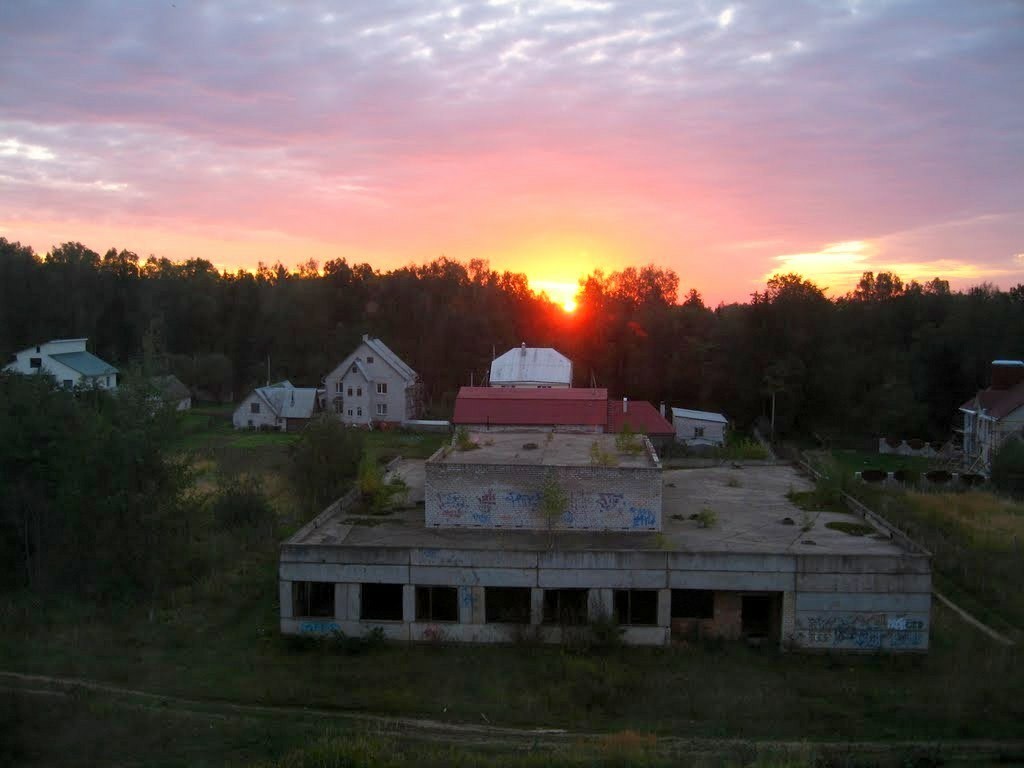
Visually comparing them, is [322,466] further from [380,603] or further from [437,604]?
[437,604]

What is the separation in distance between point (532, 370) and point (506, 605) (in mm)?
34621

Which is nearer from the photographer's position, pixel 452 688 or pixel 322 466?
pixel 452 688

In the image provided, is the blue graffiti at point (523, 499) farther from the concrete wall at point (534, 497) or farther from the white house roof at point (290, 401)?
the white house roof at point (290, 401)

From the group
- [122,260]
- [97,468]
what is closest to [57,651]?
[97,468]

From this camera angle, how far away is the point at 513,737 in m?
16.4

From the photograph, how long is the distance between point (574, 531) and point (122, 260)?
8052 centimetres

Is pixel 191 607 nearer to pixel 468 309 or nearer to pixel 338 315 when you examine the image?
pixel 468 309

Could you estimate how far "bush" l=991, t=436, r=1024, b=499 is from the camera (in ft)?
133

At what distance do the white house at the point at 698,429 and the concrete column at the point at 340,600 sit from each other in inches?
1329

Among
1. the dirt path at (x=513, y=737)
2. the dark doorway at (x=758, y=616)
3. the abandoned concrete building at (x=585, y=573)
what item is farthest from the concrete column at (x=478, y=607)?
the dark doorway at (x=758, y=616)

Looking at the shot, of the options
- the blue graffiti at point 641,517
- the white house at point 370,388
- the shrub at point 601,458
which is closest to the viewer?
the blue graffiti at point 641,517

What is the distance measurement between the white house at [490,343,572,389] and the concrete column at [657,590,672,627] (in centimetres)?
3325

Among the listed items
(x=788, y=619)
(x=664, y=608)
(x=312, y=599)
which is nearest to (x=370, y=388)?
(x=312, y=599)

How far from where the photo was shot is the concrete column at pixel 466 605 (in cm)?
2109
